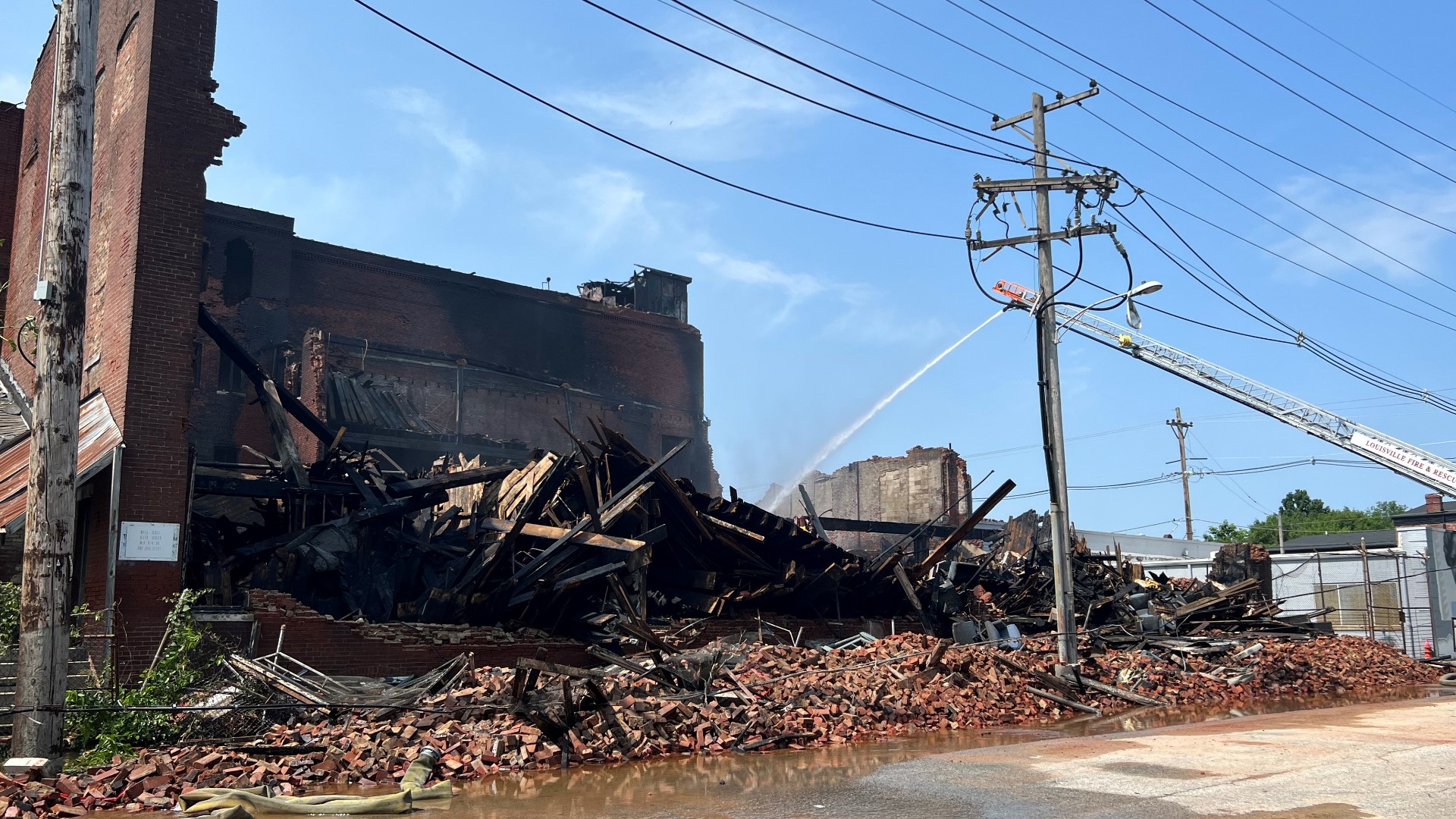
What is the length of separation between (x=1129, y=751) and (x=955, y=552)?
1854 centimetres

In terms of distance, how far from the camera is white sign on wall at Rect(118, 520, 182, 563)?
12.7 meters

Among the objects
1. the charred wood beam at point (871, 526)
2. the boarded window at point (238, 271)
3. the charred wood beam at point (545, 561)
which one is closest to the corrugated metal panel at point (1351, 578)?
the charred wood beam at point (871, 526)

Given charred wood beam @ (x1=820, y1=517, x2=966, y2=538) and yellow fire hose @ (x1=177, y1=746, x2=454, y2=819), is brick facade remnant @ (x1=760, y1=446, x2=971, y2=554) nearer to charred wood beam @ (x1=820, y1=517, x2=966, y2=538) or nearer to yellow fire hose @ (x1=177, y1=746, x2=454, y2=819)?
charred wood beam @ (x1=820, y1=517, x2=966, y2=538)

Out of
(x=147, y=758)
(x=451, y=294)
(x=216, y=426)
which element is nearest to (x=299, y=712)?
(x=147, y=758)

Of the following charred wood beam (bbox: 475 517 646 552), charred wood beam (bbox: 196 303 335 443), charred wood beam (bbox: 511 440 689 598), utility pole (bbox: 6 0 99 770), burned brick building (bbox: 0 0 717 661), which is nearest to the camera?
utility pole (bbox: 6 0 99 770)

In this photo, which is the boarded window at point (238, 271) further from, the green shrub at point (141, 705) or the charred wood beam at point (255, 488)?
the green shrub at point (141, 705)

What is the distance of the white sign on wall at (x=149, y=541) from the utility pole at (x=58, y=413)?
3289 millimetres

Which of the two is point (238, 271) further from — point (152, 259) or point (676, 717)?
point (676, 717)

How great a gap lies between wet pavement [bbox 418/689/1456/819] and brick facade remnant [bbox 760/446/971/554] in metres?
28.4

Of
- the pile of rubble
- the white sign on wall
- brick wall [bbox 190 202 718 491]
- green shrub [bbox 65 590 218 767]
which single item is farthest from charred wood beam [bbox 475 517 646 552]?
brick wall [bbox 190 202 718 491]

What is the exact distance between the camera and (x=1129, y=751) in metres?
11.4

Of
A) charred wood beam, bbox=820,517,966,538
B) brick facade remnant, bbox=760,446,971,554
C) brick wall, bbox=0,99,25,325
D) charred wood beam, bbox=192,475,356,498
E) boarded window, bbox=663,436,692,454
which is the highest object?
brick wall, bbox=0,99,25,325

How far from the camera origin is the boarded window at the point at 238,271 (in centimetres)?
3675

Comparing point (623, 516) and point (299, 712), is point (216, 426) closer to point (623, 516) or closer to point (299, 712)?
point (623, 516)
